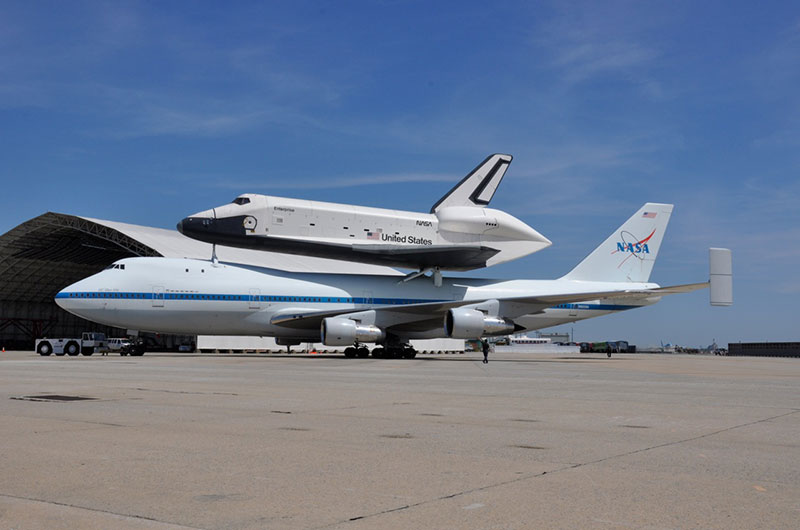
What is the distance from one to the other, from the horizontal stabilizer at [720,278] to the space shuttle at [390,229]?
8.84 meters

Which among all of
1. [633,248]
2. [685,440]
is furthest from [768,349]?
[685,440]

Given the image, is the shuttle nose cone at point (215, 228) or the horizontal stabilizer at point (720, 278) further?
the horizontal stabilizer at point (720, 278)

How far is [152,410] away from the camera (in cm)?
1023

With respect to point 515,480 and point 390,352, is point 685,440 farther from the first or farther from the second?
point 390,352

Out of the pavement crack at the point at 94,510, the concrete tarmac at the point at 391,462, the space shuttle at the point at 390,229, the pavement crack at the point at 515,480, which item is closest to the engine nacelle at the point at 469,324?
the space shuttle at the point at 390,229

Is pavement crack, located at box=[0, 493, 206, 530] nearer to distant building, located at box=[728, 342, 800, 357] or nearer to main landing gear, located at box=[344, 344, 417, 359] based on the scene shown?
main landing gear, located at box=[344, 344, 417, 359]

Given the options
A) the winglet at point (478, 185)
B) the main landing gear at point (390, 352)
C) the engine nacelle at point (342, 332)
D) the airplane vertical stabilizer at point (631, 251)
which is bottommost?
the main landing gear at point (390, 352)

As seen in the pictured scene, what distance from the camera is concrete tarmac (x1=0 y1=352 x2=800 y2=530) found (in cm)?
462

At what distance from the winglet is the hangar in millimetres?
18927

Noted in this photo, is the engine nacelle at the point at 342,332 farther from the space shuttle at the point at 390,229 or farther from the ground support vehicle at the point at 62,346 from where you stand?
the ground support vehicle at the point at 62,346

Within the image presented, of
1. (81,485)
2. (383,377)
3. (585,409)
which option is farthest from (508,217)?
(81,485)

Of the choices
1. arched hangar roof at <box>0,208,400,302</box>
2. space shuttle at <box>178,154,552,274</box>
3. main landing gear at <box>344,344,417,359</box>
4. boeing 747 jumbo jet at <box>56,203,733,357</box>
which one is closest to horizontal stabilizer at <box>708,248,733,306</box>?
boeing 747 jumbo jet at <box>56,203,733,357</box>

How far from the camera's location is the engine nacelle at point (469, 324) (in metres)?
31.7

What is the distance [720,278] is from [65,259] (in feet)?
166
